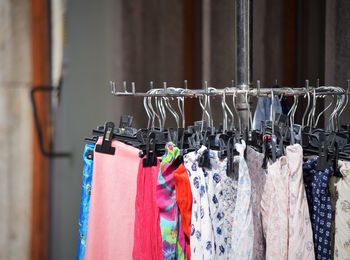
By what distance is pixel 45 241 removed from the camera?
6.97 feet

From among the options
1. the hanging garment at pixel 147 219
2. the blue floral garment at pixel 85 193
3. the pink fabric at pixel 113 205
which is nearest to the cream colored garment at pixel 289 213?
the hanging garment at pixel 147 219

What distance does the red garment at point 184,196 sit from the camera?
1.00m

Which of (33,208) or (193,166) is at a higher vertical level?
(193,166)

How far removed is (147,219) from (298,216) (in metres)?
0.30

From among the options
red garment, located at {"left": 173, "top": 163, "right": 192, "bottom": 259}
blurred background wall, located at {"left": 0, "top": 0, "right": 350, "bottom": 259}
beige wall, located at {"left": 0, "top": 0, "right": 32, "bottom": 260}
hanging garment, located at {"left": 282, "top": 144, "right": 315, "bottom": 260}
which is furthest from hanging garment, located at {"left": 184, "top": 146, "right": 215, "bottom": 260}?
beige wall, located at {"left": 0, "top": 0, "right": 32, "bottom": 260}

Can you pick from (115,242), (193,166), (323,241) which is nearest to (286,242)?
(323,241)

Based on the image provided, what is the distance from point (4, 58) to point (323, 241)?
4.87 feet

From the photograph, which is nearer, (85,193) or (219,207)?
(219,207)

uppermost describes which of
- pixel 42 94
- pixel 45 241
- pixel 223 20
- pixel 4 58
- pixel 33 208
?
pixel 223 20

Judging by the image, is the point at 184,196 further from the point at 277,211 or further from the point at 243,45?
the point at 243,45

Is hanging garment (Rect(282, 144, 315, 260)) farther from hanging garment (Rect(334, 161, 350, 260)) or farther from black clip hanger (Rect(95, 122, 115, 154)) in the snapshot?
black clip hanger (Rect(95, 122, 115, 154))

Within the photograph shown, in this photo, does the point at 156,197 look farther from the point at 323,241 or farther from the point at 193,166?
the point at 323,241

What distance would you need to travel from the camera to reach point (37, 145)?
6.82 ft

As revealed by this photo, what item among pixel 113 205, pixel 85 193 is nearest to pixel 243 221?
pixel 113 205
